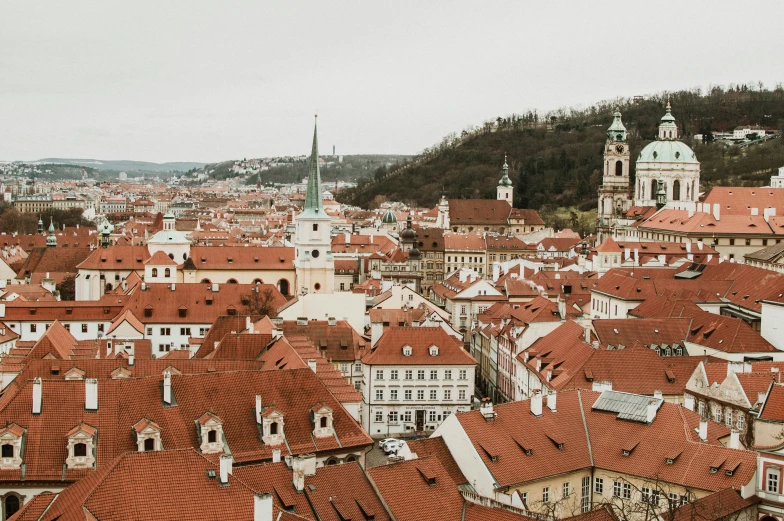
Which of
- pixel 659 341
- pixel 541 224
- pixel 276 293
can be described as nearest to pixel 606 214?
pixel 541 224

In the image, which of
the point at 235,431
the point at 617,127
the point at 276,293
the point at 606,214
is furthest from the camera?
the point at 617,127

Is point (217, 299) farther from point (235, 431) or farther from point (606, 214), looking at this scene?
point (606, 214)

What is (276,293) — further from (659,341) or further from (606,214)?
(606,214)

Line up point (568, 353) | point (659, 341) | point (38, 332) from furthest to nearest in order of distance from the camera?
1. point (38, 332)
2. point (659, 341)
3. point (568, 353)

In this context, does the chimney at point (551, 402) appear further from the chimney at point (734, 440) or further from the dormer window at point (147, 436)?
the dormer window at point (147, 436)

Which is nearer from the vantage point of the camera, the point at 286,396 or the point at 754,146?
the point at 286,396

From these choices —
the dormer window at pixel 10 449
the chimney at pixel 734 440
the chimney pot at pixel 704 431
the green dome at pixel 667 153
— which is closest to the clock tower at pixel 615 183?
the green dome at pixel 667 153

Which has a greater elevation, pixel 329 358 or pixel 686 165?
pixel 686 165

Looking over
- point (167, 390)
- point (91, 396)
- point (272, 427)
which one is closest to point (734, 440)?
point (272, 427)
